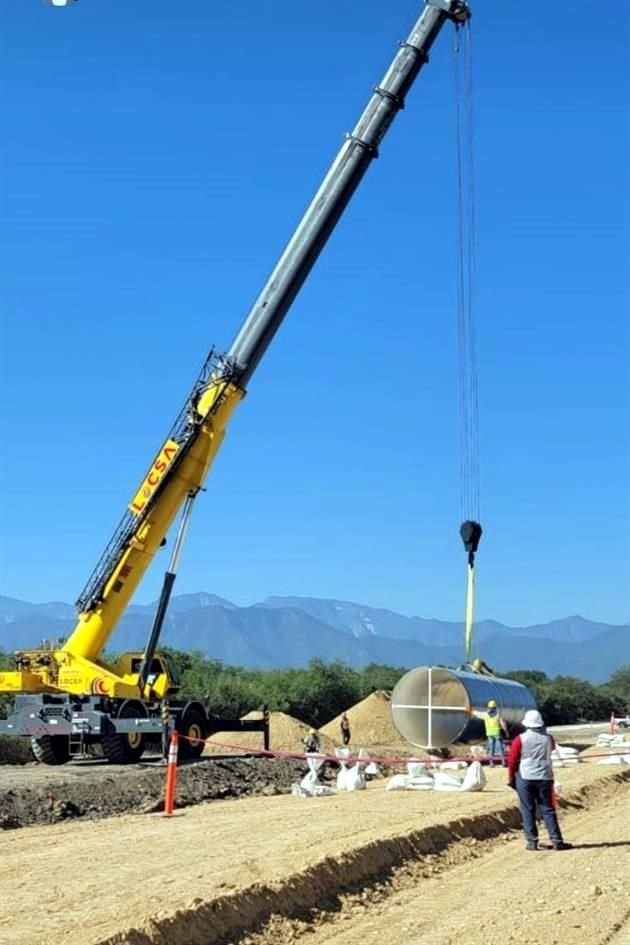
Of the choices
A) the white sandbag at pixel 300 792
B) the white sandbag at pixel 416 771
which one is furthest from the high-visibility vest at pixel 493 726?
the white sandbag at pixel 300 792

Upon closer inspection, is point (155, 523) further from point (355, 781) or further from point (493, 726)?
point (493, 726)

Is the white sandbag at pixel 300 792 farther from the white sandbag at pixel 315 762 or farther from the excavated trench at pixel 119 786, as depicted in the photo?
the excavated trench at pixel 119 786

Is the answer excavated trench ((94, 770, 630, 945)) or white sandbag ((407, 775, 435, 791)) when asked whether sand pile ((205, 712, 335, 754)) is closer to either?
white sandbag ((407, 775, 435, 791))

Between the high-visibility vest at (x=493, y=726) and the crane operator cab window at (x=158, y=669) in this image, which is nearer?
the crane operator cab window at (x=158, y=669)

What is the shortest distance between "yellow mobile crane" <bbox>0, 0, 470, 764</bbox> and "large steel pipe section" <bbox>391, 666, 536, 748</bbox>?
6.69m

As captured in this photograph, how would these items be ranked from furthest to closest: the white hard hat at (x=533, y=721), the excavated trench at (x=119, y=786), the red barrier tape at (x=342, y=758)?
the red barrier tape at (x=342, y=758)
the excavated trench at (x=119, y=786)
the white hard hat at (x=533, y=721)

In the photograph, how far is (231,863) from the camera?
10523mm

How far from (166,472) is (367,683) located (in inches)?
1554

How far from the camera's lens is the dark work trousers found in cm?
1262

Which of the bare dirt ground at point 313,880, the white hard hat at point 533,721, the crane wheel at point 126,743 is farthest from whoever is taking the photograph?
the crane wheel at point 126,743

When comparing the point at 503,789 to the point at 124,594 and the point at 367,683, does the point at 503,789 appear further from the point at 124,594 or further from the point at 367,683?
the point at 367,683

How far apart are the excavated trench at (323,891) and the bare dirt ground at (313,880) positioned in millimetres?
16

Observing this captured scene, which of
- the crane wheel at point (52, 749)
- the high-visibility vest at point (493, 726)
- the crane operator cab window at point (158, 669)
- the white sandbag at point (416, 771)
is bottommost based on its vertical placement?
the white sandbag at point (416, 771)

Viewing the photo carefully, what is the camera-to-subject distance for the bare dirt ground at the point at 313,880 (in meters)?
8.33
